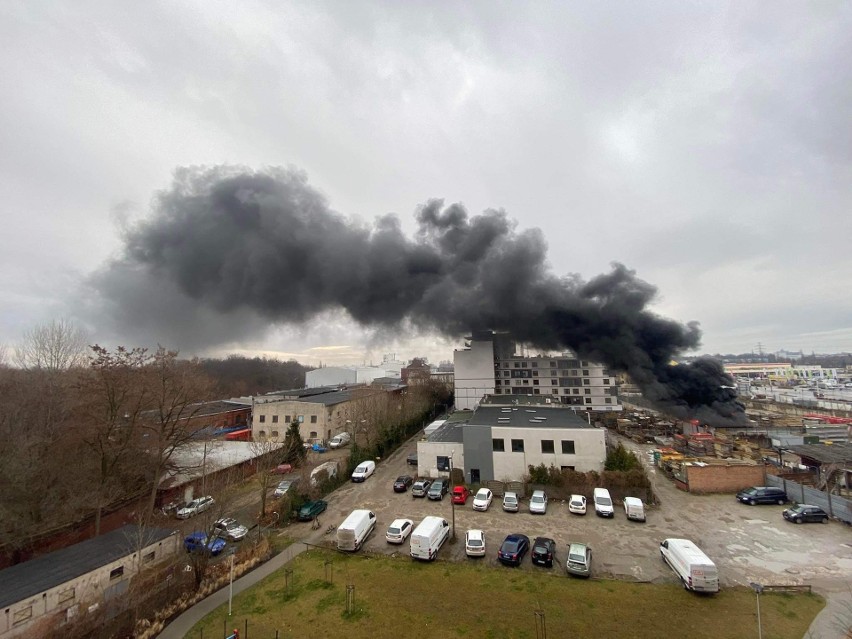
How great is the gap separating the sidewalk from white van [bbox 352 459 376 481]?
26.9 feet

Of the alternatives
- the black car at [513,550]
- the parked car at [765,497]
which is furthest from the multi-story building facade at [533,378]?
the black car at [513,550]

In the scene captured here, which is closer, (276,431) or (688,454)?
(688,454)

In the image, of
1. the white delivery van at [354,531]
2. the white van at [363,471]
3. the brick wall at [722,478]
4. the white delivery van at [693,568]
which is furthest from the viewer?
the white van at [363,471]

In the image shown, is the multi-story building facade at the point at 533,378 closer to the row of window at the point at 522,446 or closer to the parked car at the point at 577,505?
the row of window at the point at 522,446

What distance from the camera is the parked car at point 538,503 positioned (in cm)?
1770

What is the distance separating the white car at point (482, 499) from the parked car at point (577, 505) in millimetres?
3822

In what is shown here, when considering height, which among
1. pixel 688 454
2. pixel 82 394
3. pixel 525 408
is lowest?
pixel 688 454

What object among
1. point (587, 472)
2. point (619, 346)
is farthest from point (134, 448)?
point (619, 346)

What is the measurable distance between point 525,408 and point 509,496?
13.8 m

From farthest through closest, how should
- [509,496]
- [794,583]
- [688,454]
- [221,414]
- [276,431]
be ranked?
[221,414] < [276,431] < [688,454] < [509,496] < [794,583]

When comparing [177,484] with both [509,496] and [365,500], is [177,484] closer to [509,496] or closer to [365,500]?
[365,500]

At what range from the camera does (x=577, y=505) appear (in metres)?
17.6

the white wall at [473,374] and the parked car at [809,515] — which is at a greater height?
the white wall at [473,374]

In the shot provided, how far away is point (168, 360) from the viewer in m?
18.6
